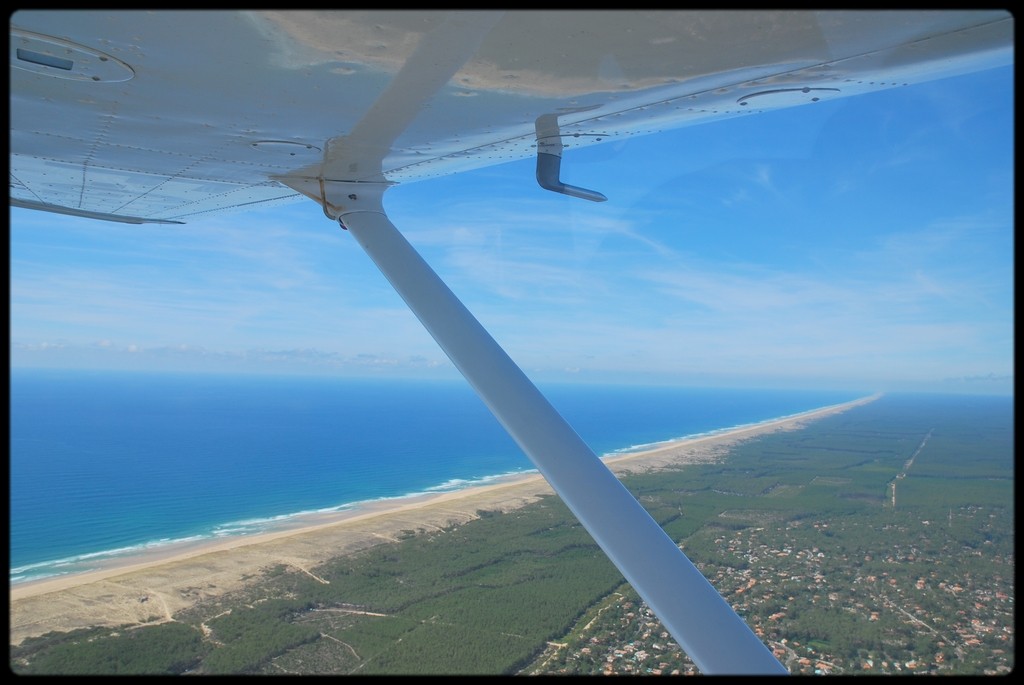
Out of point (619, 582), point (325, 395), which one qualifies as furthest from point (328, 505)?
point (325, 395)

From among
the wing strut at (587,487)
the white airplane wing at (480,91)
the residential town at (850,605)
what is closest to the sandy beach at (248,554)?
the residential town at (850,605)

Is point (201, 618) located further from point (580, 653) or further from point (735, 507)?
point (735, 507)

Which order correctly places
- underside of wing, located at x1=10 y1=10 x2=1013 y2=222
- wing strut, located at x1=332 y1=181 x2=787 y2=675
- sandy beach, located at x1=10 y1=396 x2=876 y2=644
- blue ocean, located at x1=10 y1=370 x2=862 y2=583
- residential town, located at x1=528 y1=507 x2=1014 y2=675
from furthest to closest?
blue ocean, located at x1=10 y1=370 x2=862 y2=583
sandy beach, located at x1=10 y1=396 x2=876 y2=644
residential town, located at x1=528 y1=507 x2=1014 y2=675
wing strut, located at x1=332 y1=181 x2=787 y2=675
underside of wing, located at x1=10 y1=10 x2=1013 y2=222

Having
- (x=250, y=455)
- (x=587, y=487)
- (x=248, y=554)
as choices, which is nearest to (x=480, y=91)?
(x=587, y=487)

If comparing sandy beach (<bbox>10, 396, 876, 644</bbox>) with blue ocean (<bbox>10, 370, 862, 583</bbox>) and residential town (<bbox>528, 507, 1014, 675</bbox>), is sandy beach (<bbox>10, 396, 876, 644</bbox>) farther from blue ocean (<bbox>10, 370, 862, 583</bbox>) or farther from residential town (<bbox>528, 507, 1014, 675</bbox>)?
residential town (<bbox>528, 507, 1014, 675</bbox>)

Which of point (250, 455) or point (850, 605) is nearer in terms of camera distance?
point (850, 605)

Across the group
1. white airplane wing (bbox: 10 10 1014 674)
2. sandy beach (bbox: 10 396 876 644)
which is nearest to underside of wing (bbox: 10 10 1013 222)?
white airplane wing (bbox: 10 10 1014 674)

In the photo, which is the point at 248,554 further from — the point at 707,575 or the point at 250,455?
the point at 250,455
